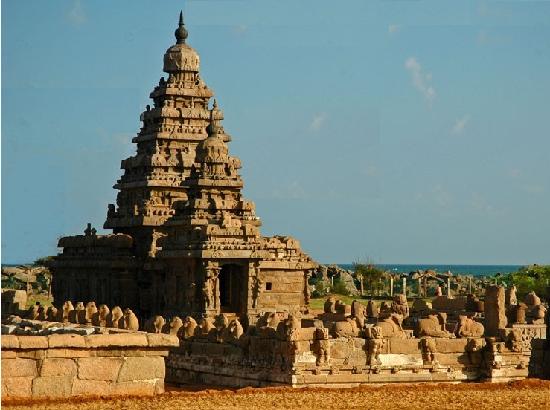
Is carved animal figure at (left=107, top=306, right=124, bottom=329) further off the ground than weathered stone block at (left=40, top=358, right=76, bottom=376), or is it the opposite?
→ carved animal figure at (left=107, top=306, right=124, bottom=329)

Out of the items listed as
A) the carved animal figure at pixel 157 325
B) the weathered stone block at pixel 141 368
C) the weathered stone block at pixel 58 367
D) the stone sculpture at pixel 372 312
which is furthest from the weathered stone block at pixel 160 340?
the stone sculpture at pixel 372 312

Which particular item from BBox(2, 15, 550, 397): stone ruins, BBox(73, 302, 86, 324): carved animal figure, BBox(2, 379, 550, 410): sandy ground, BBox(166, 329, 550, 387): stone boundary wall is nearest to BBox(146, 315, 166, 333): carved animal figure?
BBox(2, 15, 550, 397): stone ruins

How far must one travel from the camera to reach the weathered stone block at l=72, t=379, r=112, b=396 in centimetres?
1692

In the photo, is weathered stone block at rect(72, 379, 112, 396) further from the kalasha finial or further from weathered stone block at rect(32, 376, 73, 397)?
the kalasha finial

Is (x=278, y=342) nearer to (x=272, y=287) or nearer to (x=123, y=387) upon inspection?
(x=123, y=387)

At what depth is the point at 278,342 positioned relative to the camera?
87.3 feet

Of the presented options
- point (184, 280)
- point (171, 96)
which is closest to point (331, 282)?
point (171, 96)

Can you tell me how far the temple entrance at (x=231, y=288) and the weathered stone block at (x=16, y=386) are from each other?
29674mm

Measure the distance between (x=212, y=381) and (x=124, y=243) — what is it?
2269cm

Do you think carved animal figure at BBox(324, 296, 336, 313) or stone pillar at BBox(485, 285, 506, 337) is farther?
carved animal figure at BBox(324, 296, 336, 313)

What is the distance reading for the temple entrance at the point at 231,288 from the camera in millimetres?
46763

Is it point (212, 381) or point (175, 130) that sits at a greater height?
point (175, 130)

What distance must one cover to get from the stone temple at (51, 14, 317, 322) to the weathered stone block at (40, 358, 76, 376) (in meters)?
26.3

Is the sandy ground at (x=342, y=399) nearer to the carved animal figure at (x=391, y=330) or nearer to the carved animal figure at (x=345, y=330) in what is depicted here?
the carved animal figure at (x=345, y=330)
